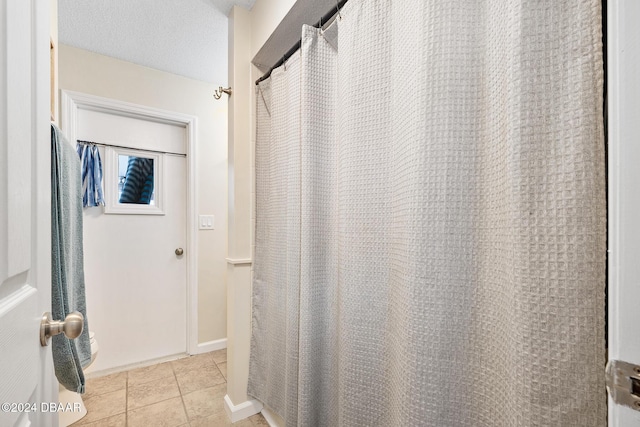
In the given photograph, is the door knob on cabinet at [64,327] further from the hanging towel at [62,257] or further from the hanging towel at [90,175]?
the hanging towel at [90,175]

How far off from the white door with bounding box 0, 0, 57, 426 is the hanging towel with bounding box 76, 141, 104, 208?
5.82ft

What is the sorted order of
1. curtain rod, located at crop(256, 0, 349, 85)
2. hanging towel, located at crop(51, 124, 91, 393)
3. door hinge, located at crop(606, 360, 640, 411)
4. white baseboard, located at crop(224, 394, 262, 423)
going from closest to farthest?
1. door hinge, located at crop(606, 360, 640, 411)
2. hanging towel, located at crop(51, 124, 91, 393)
3. curtain rod, located at crop(256, 0, 349, 85)
4. white baseboard, located at crop(224, 394, 262, 423)

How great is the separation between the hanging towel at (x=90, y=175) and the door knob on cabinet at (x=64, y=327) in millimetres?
1832

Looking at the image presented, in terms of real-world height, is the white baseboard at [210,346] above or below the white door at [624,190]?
below

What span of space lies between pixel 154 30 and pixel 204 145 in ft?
2.85

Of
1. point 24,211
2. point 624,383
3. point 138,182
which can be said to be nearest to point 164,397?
point 138,182

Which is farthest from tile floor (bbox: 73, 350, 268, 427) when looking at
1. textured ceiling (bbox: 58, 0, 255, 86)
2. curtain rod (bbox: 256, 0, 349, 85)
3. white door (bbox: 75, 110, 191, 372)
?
textured ceiling (bbox: 58, 0, 255, 86)

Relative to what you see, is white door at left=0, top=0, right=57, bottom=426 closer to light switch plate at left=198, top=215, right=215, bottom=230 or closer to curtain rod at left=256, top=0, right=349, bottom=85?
curtain rod at left=256, top=0, right=349, bottom=85

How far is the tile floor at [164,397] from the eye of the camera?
159 cm

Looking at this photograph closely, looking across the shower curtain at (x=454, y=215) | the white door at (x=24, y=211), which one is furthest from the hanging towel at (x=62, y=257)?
the shower curtain at (x=454, y=215)

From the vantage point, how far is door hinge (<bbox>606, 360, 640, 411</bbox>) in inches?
13.2

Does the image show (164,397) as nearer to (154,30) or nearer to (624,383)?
(624,383)

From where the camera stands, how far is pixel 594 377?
1.51ft

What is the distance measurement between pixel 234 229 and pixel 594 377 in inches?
59.7
